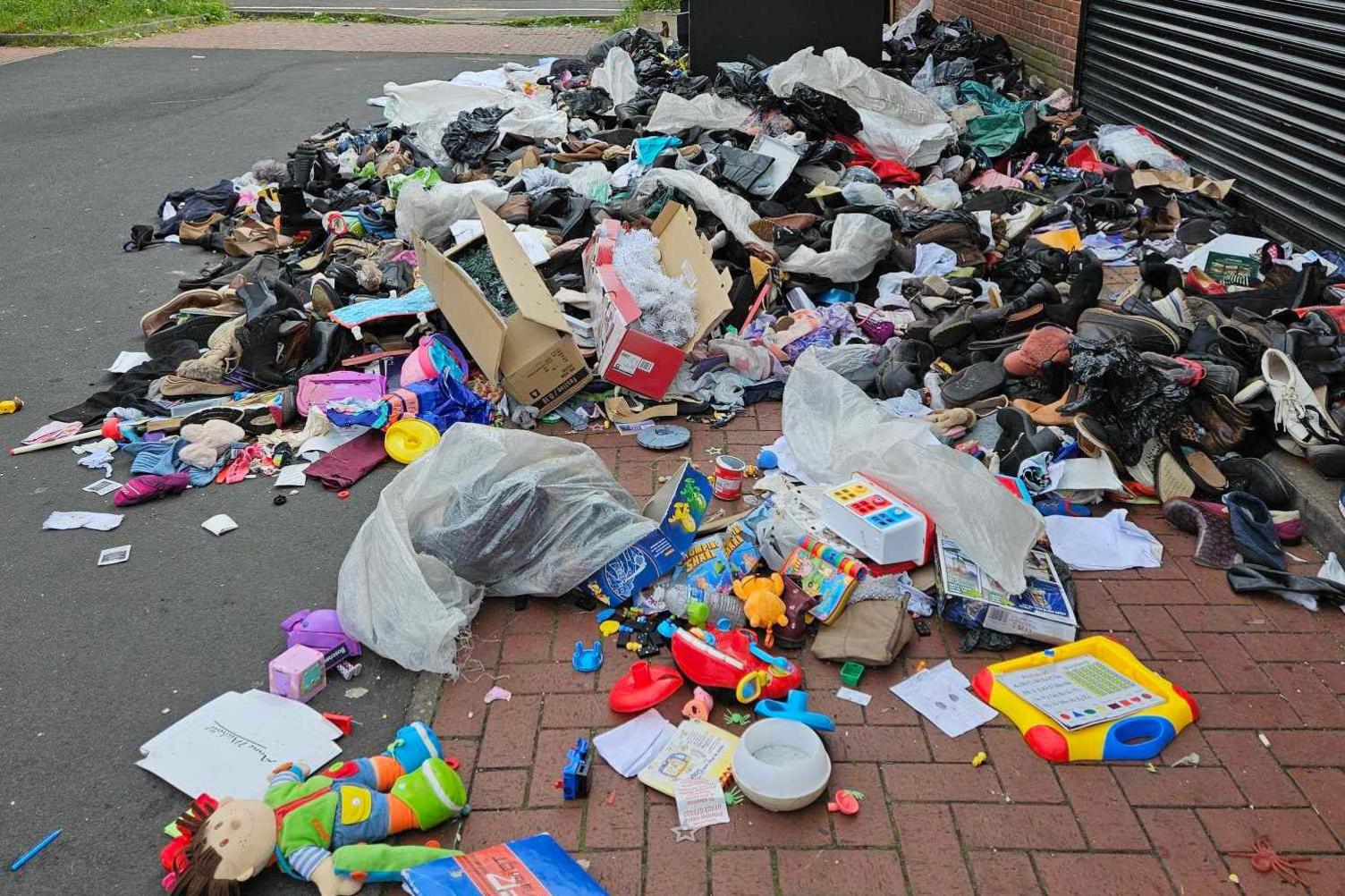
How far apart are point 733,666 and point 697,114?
5710 millimetres

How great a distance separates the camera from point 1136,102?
7.61m

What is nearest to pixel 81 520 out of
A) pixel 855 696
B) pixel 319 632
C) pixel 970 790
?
pixel 319 632

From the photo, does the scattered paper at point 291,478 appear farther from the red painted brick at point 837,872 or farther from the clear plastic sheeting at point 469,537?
the red painted brick at point 837,872

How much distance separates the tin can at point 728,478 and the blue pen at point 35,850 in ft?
7.91

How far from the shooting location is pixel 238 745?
282 centimetres

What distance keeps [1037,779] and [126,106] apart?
12.2 m

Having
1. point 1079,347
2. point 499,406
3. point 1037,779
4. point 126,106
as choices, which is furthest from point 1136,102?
point 126,106

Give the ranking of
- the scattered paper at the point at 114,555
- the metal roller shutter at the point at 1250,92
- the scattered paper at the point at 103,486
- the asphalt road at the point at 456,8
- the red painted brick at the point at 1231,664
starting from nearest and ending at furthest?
the red painted brick at the point at 1231,664, the scattered paper at the point at 114,555, the scattered paper at the point at 103,486, the metal roller shutter at the point at 1250,92, the asphalt road at the point at 456,8

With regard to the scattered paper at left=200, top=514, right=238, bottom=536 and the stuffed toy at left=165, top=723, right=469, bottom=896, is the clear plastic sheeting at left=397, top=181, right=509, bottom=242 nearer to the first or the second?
the scattered paper at left=200, top=514, right=238, bottom=536

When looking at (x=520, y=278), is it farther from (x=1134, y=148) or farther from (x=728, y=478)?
(x=1134, y=148)

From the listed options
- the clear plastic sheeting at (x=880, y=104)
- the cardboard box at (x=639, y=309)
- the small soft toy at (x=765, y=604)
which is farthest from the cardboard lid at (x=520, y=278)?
the clear plastic sheeting at (x=880, y=104)

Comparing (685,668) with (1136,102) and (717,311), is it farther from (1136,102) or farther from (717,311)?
(1136,102)

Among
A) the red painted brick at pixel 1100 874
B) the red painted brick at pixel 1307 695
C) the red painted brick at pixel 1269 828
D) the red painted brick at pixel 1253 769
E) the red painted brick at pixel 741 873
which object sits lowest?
the red painted brick at pixel 1307 695

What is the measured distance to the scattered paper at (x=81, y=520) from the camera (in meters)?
3.95
